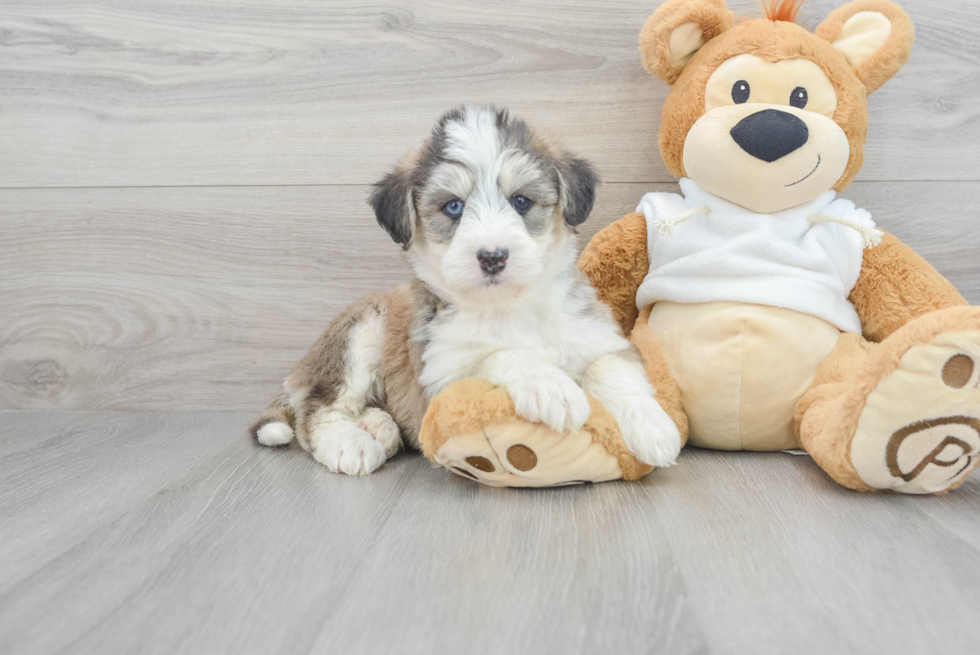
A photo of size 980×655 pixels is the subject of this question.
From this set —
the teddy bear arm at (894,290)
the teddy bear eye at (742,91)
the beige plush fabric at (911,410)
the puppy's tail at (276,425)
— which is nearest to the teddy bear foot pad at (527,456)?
the beige plush fabric at (911,410)

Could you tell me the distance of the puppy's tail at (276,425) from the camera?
2008 millimetres

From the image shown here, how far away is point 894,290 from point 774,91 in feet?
1.97

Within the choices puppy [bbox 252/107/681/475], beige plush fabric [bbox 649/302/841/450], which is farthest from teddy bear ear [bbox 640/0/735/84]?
beige plush fabric [bbox 649/302/841/450]

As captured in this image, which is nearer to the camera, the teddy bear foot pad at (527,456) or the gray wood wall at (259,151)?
the teddy bear foot pad at (527,456)

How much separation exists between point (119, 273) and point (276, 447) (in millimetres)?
967

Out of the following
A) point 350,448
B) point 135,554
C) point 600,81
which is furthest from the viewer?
point 600,81

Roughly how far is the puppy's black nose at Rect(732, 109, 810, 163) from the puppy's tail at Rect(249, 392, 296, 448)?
4.98ft

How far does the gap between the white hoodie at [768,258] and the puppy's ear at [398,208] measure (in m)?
0.65

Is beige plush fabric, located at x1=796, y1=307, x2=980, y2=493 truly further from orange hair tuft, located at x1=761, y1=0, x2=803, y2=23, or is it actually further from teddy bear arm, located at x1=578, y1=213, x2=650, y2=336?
orange hair tuft, located at x1=761, y1=0, x2=803, y2=23

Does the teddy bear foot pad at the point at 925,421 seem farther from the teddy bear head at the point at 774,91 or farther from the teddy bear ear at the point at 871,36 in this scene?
the teddy bear ear at the point at 871,36

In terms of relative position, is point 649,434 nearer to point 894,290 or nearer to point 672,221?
point 672,221

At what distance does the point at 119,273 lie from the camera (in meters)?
2.42

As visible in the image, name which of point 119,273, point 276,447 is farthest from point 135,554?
point 119,273

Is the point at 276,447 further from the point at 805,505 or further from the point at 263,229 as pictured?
the point at 805,505
